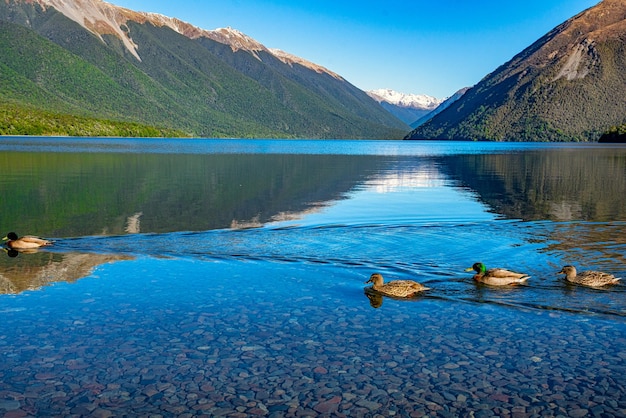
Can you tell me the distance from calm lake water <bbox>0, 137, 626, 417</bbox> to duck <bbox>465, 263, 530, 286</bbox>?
0.47 metres

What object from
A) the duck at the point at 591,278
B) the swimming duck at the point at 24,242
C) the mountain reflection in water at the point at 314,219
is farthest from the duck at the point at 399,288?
the swimming duck at the point at 24,242

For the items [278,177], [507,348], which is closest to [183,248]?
[507,348]

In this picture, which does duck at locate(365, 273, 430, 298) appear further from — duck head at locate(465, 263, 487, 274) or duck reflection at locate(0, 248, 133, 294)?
duck reflection at locate(0, 248, 133, 294)

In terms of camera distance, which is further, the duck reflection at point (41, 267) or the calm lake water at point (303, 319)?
the duck reflection at point (41, 267)

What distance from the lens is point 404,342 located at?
14.7 metres

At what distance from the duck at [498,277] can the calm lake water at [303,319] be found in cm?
47

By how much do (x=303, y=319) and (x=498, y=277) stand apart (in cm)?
735

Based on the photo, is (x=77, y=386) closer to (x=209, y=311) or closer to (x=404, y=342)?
(x=209, y=311)

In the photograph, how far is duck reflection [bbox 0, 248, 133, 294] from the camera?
1997 cm

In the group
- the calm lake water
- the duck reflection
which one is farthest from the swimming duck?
the calm lake water

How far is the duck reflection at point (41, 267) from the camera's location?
19969 millimetres

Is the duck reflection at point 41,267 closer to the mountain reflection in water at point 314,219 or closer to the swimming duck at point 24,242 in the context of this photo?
the mountain reflection in water at point 314,219

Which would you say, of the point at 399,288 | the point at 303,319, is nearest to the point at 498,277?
the point at 399,288

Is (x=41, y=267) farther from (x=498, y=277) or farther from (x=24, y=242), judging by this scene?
(x=498, y=277)
